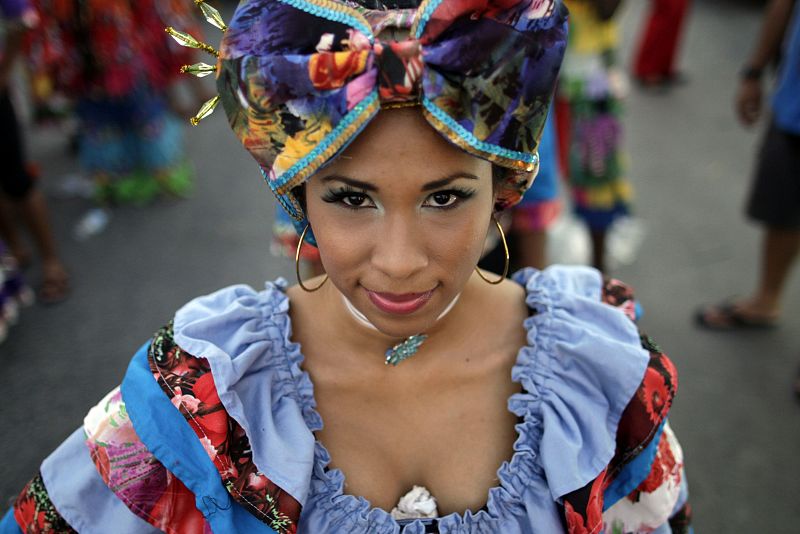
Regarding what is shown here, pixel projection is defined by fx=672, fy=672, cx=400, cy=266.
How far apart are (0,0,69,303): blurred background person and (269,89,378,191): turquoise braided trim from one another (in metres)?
3.07

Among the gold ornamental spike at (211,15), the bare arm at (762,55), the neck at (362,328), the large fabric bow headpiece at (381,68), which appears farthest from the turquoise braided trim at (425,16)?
the bare arm at (762,55)

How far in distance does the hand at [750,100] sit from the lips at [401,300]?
297cm

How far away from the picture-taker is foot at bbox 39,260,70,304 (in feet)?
13.1

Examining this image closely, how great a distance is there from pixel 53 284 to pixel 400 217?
357 centimetres

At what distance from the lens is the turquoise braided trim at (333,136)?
3.55 feet

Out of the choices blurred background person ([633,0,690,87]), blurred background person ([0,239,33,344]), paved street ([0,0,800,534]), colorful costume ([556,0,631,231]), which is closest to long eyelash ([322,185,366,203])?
paved street ([0,0,800,534])

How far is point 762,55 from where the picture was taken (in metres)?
3.42

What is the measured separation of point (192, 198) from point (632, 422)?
4.53 m

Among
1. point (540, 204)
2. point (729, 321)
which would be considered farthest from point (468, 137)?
point (729, 321)

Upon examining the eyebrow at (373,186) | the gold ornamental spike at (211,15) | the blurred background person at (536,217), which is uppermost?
the gold ornamental spike at (211,15)

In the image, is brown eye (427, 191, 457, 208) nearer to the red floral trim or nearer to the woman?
the woman

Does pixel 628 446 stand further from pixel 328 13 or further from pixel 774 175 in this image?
pixel 774 175

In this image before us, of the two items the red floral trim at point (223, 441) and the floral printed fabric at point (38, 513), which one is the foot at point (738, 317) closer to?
the red floral trim at point (223, 441)

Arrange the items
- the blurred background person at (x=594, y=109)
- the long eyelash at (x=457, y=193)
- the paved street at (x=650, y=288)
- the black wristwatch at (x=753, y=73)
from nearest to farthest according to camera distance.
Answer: the long eyelash at (x=457, y=193), the paved street at (x=650, y=288), the blurred background person at (x=594, y=109), the black wristwatch at (x=753, y=73)
